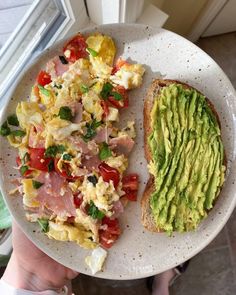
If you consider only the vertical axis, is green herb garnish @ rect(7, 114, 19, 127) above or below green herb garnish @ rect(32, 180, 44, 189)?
above

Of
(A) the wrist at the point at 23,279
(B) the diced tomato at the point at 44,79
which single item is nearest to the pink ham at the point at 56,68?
(B) the diced tomato at the point at 44,79

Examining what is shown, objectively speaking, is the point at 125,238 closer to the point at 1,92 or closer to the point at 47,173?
the point at 47,173

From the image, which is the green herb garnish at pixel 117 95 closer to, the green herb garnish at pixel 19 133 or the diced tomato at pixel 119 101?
the diced tomato at pixel 119 101

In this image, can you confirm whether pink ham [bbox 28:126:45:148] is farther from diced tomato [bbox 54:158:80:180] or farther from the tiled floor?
the tiled floor

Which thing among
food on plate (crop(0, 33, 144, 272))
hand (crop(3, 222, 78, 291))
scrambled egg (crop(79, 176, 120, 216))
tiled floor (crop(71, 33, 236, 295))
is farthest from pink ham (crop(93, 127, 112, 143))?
tiled floor (crop(71, 33, 236, 295))

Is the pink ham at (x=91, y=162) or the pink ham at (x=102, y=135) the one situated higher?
the pink ham at (x=102, y=135)

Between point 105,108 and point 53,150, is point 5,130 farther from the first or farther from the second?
point 105,108
